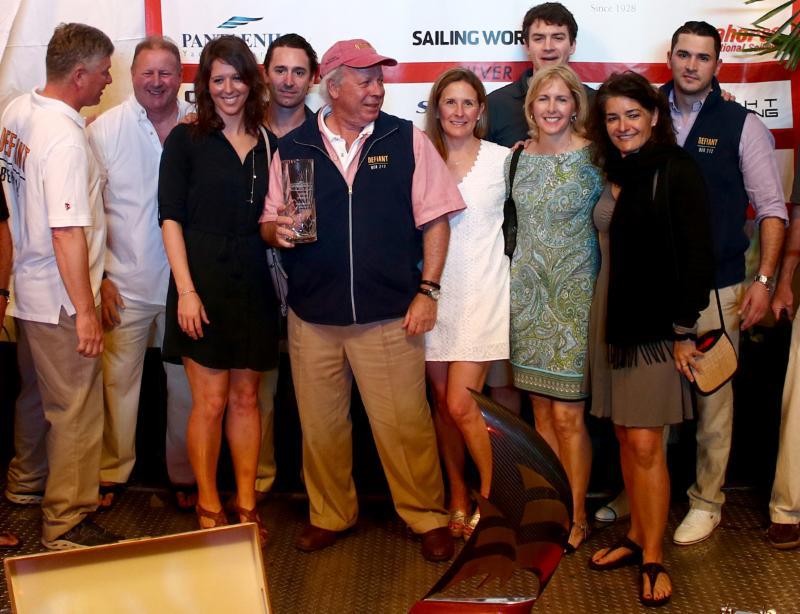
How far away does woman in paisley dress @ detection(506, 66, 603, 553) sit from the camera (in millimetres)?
3090

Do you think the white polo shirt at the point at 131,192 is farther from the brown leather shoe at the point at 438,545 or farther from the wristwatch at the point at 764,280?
the wristwatch at the point at 764,280

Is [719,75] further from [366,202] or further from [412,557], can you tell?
[412,557]

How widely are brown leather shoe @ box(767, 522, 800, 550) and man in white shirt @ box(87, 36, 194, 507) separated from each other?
88.2 inches

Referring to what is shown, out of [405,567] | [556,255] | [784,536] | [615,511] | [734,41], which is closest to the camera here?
[556,255]

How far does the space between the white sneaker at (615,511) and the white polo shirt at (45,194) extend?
78.9 inches

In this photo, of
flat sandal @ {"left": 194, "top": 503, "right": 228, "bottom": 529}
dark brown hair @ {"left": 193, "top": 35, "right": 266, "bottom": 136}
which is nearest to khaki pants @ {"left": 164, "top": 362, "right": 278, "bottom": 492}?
flat sandal @ {"left": 194, "top": 503, "right": 228, "bottom": 529}

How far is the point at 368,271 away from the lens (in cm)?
305

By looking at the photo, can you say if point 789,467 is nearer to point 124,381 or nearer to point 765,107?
point 765,107

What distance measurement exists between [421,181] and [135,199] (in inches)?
43.5

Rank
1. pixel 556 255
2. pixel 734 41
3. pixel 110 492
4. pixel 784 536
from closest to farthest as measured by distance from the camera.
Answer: pixel 556 255 → pixel 784 536 → pixel 110 492 → pixel 734 41

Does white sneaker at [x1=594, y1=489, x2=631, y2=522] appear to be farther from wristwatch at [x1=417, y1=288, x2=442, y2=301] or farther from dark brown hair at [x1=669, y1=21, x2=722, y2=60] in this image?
dark brown hair at [x1=669, y1=21, x2=722, y2=60]

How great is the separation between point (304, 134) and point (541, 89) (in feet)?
2.62

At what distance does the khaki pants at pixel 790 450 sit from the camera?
130 inches

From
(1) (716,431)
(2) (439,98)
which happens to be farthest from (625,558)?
(2) (439,98)
